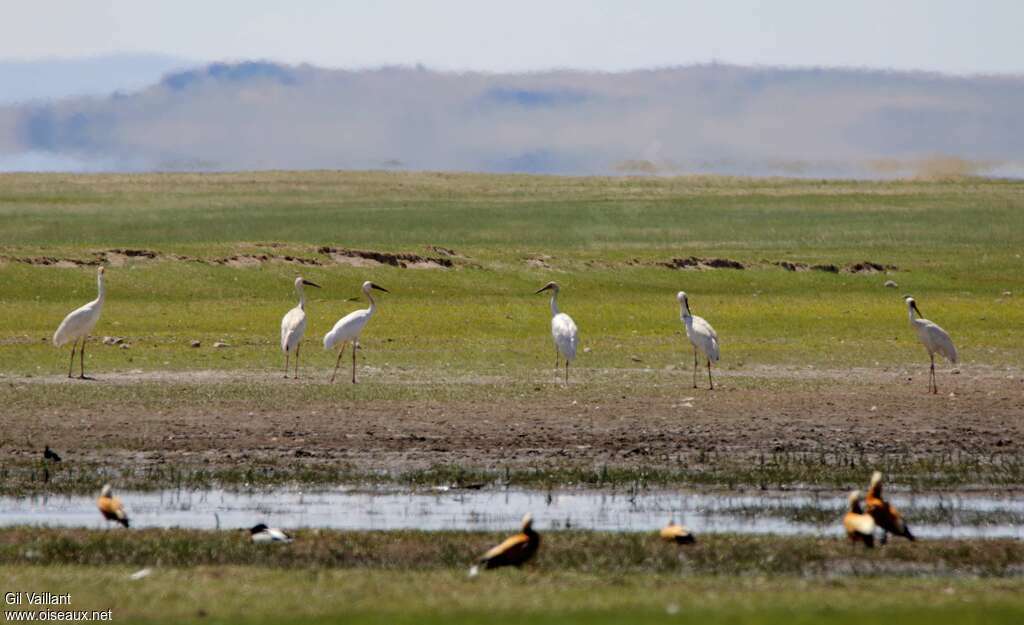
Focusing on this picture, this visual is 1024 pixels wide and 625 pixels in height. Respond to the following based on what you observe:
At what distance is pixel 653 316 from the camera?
36750 mm

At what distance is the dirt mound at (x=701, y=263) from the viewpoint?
46.9 metres

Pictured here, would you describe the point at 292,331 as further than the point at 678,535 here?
Yes

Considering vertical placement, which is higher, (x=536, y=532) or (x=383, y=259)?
(x=383, y=259)

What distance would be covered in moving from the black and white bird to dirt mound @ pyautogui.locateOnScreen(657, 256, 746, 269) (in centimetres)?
3401

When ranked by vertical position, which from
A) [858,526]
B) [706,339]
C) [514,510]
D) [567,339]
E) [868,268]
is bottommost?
[514,510]

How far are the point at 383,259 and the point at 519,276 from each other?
12.8 ft

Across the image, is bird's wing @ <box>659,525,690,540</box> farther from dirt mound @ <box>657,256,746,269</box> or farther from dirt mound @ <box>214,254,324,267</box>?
dirt mound @ <box>657,256,746,269</box>

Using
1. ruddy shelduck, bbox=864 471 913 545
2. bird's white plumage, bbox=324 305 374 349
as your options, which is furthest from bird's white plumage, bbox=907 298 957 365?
ruddy shelduck, bbox=864 471 913 545

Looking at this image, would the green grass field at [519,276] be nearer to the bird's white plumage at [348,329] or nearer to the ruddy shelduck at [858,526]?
the bird's white plumage at [348,329]

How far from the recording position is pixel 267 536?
1327 centimetres

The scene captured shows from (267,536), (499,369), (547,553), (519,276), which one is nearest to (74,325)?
(499,369)

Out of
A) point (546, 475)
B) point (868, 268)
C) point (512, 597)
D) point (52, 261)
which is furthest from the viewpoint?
point (868, 268)

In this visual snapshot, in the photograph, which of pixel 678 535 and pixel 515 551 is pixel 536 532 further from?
pixel 678 535

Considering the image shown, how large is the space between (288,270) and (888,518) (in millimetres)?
30286
